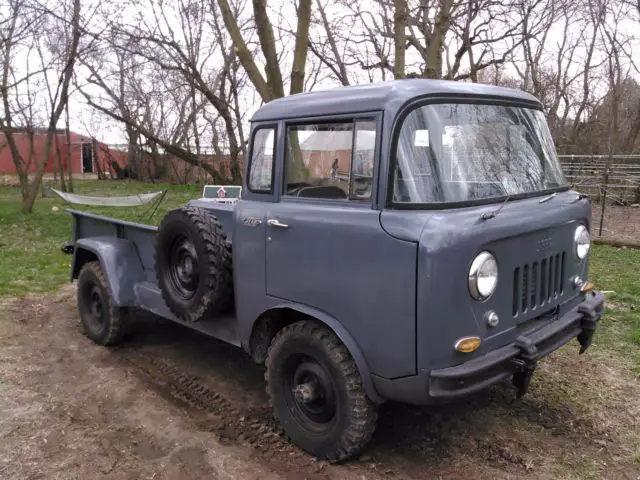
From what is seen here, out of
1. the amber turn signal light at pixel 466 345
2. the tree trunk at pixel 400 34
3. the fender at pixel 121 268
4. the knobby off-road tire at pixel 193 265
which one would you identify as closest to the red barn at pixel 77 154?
the tree trunk at pixel 400 34

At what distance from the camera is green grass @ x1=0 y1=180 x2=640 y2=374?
5.34 m

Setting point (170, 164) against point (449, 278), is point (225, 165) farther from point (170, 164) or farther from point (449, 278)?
point (449, 278)

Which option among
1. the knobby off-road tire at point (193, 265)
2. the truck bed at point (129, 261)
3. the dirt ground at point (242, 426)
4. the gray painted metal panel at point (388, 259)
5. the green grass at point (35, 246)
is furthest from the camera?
the green grass at point (35, 246)

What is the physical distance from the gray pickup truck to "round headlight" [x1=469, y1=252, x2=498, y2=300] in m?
0.01

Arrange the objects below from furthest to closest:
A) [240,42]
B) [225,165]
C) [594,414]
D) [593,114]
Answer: [593,114] < [225,165] < [240,42] < [594,414]

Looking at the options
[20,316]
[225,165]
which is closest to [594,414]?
[20,316]

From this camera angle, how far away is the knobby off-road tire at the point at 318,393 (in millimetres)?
3180

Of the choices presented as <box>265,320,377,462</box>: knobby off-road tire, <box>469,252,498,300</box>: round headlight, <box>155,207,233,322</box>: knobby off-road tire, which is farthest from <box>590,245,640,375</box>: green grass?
<box>155,207,233,322</box>: knobby off-road tire

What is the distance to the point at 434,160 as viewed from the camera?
121 inches

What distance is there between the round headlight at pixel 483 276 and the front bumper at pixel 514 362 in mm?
350

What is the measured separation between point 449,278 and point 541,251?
0.89 m

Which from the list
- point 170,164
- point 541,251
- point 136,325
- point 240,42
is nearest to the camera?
point 541,251

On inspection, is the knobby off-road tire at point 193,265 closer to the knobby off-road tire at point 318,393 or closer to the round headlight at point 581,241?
the knobby off-road tire at point 318,393

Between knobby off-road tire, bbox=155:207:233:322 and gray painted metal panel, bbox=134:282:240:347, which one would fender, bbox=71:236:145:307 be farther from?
knobby off-road tire, bbox=155:207:233:322
